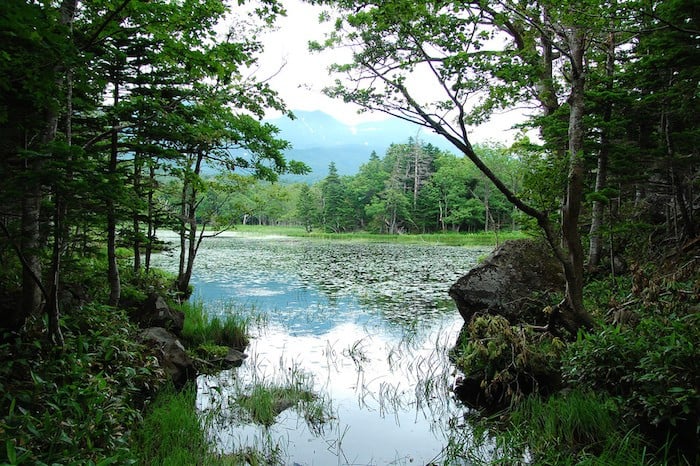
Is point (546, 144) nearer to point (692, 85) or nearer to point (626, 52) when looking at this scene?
point (626, 52)

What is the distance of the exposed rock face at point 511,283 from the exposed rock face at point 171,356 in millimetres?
5150

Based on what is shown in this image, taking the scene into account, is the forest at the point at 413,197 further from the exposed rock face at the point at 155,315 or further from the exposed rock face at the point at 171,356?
the exposed rock face at the point at 171,356

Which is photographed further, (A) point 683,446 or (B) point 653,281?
(B) point 653,281

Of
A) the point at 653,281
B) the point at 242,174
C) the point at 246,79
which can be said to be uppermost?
the point at 246,79

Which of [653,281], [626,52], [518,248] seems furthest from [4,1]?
[626,52]

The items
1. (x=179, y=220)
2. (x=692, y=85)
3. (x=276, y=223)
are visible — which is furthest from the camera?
(x=276, y=223)

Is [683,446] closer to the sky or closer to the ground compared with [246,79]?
closer to the ground

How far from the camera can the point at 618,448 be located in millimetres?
3619

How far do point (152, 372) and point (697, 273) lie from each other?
712cm

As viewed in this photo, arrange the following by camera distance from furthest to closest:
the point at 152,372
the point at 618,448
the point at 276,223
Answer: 1. the point at 276,223
2. the point at 152,372
3. the point at 618,448

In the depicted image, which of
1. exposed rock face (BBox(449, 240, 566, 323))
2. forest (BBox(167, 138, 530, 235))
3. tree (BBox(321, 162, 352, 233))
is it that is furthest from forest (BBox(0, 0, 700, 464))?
tree (BBox(321, 162, 352, 233))

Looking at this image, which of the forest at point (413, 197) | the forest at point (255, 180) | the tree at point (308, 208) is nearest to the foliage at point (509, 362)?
the forest at point (255, 180)

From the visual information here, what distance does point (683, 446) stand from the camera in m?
3.35

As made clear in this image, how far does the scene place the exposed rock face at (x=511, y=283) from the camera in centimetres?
780
